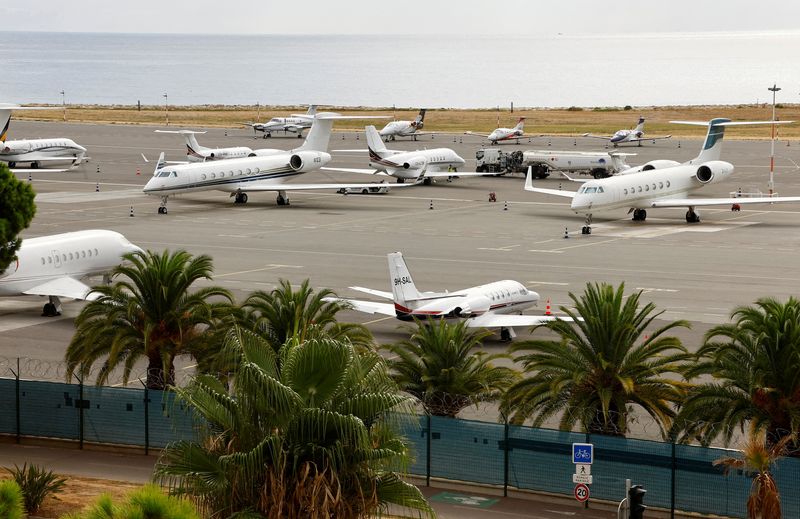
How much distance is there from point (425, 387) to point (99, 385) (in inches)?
291

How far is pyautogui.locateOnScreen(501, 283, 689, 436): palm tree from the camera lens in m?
25.0

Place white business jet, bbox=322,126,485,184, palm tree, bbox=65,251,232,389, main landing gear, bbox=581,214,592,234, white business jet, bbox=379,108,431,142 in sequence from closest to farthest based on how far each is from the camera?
palm tree, bbox=65,251,232,389
main landing gear, bbox=581,214,592,234
white business jet, bbox=322,126,485,184
white business jet, bbox=379,108,431,142

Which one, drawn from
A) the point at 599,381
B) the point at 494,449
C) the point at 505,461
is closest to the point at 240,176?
the point at 599,381

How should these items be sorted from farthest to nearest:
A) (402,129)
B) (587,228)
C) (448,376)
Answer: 1. (402,129)
2. (587,228)
3. (448,376)

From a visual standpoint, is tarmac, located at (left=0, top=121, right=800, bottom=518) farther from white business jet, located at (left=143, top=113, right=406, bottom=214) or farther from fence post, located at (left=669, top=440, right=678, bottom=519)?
fence post, located at (left=669, top=440, right=678, bottom=519)

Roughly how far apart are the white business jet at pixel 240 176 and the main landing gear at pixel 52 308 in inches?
1154

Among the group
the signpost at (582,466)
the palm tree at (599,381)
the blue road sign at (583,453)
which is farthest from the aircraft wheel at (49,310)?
the blue road sign at (583,453)

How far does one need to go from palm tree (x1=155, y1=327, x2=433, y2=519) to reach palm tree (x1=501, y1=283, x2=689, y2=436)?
312 inches

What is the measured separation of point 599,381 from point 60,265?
24306 mm

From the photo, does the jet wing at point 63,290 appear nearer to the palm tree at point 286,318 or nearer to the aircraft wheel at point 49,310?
the aircraft wheel at point 49,310

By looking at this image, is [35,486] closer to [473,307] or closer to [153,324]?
[153,324]

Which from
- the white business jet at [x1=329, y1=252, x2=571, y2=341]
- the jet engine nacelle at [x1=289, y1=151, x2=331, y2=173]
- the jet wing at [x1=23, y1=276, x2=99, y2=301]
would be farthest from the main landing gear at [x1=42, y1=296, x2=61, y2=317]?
the jet engine nacelle at [x1=289, y1=151, x2=331, y2=173]

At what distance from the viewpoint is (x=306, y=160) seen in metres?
80.4

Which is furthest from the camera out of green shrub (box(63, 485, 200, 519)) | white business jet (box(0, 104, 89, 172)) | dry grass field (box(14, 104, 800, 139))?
dry grass field (box(14, 104, 800, 139))
